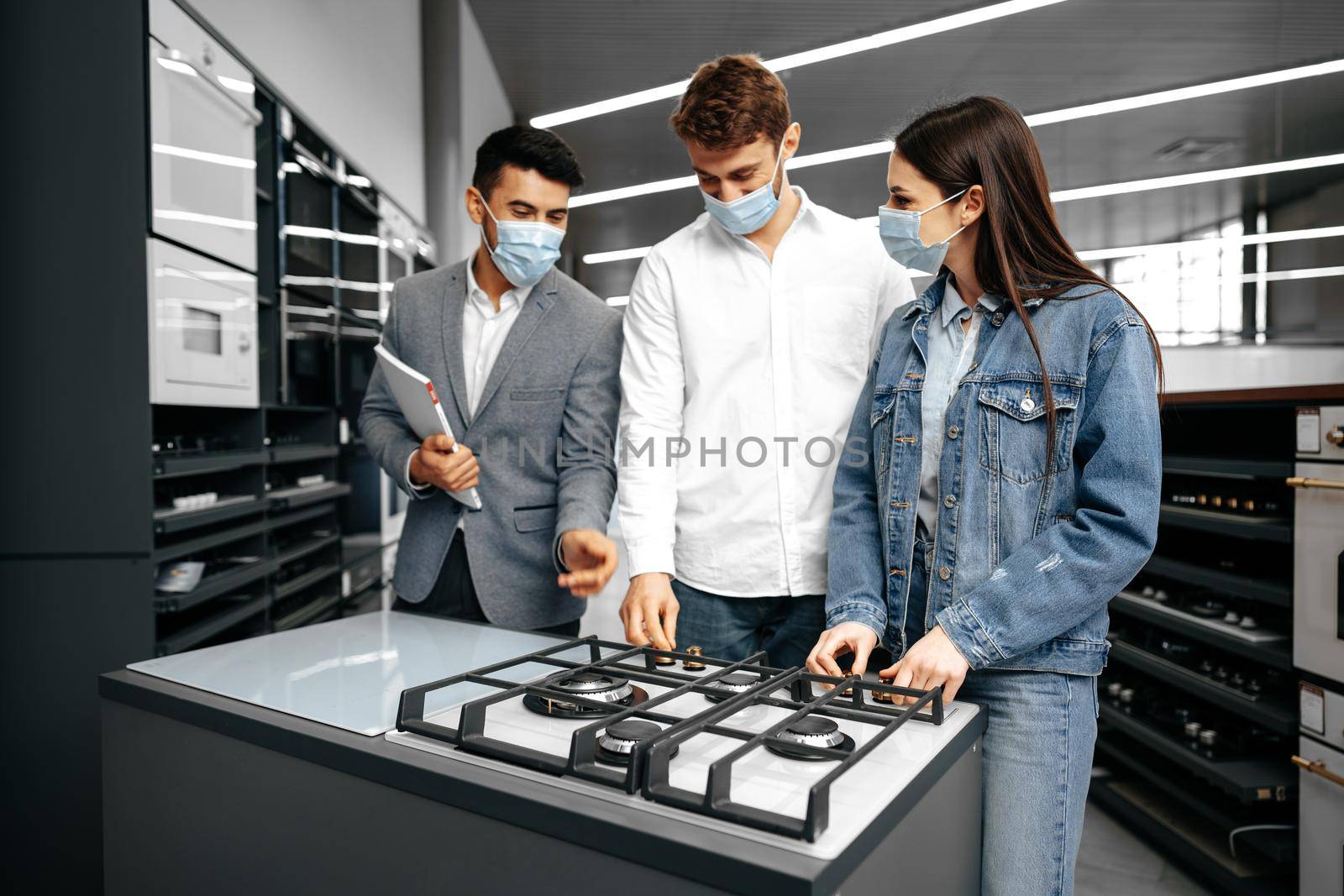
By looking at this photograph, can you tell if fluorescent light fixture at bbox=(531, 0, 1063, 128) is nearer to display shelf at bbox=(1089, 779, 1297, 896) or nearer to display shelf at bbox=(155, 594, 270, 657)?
display shelf at bbox=(155, 594, 270, 657)

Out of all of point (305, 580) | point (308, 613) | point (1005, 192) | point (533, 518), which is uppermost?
point (1005, 192)

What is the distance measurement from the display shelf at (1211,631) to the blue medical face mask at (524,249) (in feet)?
6.01

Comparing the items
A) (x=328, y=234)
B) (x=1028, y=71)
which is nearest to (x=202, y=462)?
(x=328, y=234)

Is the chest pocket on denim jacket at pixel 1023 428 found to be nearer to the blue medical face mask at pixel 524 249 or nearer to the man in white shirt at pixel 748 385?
the man in white shirt at pixel 748 385

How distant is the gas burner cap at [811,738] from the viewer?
81 centimetres

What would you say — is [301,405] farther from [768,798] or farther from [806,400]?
[768,798]

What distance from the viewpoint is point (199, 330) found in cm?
212

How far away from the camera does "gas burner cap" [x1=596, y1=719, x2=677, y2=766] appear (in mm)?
828

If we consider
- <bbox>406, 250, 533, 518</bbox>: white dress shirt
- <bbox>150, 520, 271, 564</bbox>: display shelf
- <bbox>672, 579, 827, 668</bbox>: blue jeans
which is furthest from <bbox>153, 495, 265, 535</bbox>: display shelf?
<bbox>672, 579, 827, 668</bbox>: blue jeans

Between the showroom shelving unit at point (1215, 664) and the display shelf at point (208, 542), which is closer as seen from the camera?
the display shelf at point (208, 542)

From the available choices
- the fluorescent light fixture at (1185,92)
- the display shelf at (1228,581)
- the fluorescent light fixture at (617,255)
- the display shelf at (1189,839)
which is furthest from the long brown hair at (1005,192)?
the fluorescent light fixture at (617,255)

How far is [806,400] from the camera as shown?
4.96 feet

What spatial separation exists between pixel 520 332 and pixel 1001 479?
101cm

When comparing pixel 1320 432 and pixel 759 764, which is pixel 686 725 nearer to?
pixel 759 764
